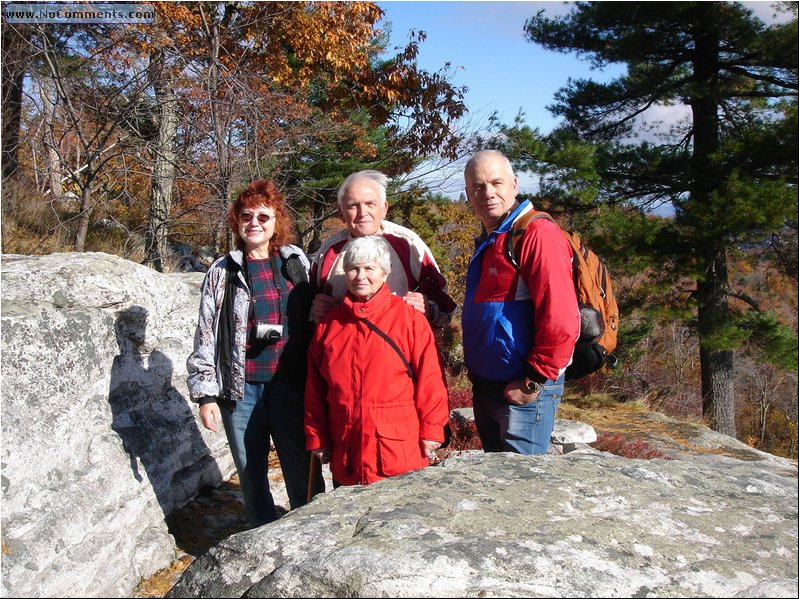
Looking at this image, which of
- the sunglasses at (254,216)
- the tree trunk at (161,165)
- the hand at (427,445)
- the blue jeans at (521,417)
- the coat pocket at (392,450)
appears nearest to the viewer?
the coat pocket at (392,450)

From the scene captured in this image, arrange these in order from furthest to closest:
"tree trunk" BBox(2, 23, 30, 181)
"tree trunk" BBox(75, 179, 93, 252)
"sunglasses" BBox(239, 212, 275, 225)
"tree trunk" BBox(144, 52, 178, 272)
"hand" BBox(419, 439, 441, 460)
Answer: "tree trunk" BBox(2, 23, 30, 181) → "tree trunk" BBox(144, 52, 178, 272) → "tree trunk" BBox(75, 179, 93, 252) → "sunglasses" BBox(239, 212, 275, 225) → "hand" BBox(419, 439, 441, 460)

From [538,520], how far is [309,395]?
1152 millimetres

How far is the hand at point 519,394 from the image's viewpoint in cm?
271

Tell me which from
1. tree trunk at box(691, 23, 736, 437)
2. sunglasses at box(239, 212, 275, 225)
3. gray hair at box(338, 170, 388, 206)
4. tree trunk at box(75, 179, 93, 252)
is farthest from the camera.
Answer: tree trunk at box(691, 23, 736, 437)

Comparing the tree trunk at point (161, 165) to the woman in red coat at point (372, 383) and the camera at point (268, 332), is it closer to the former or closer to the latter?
the camera at point (268, 332)

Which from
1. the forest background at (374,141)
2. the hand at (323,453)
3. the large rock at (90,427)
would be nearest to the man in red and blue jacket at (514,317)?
the hand at (323,453)

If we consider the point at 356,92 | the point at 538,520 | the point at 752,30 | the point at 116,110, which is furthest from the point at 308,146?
the point at 538,520

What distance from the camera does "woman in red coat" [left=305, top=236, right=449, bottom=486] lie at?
2.59 m

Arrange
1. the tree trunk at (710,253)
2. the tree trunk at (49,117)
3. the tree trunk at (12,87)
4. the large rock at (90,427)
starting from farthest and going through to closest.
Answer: the tree trunk at (710,253) < the tree trunk at (12,87) < the tree trunk at (49,117) < the large rock at (90,427)

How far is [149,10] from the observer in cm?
755

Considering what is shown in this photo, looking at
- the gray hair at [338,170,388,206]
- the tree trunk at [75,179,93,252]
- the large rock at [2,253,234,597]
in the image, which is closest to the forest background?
the tree trunk at [75,179,93,252]

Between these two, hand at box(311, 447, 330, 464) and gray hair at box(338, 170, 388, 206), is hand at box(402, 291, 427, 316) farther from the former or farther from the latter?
hand at box(311, 447, 330, 464)

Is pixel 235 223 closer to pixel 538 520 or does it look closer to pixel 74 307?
pixel 74 307

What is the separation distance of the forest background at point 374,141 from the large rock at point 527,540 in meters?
4.27
